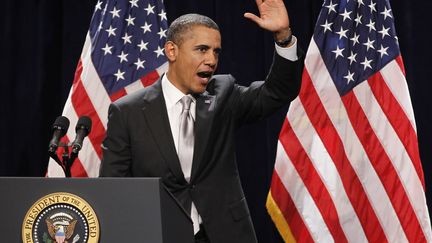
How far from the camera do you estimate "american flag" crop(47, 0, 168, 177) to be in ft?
11.9

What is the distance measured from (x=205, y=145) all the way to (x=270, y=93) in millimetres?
308

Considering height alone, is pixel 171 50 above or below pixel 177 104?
above

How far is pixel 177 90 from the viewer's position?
2.55 m

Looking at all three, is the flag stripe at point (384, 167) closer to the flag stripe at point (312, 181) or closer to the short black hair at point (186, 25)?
the flag stripe at point (312, 181)

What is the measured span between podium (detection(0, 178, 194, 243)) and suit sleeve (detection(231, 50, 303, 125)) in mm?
1020

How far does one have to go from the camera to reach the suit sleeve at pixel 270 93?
8.08 feet

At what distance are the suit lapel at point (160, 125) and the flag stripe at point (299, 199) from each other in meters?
1.11

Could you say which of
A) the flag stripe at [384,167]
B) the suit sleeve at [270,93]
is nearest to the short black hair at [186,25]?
the suit sleeve at [270,93]

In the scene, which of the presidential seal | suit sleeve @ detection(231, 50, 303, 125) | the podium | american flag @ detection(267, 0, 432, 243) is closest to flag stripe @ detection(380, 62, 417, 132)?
american flag @ detection(267, 0, 432, 243)

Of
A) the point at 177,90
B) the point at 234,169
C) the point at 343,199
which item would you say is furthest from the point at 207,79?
the point at 343,199

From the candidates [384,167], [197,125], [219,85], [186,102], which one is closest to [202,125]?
[197,125]

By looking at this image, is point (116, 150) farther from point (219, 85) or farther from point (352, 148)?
point (352, 148)

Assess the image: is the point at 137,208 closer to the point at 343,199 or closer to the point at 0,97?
A: the point at 343,199

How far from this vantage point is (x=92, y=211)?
1533mm
